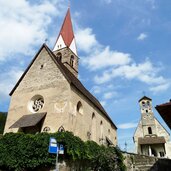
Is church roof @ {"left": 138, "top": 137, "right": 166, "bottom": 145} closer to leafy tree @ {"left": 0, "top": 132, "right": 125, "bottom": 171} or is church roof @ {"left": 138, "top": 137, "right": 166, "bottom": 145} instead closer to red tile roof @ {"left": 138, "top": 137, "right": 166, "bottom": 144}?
red tile roof @ {"left": 138, "top": 137, "right": 166, "bottom": 144}

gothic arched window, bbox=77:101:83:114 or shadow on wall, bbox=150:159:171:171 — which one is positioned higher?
gothic arched window, bbox=77:101:83:114

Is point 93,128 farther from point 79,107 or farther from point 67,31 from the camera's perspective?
point 67,31

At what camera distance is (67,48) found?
34.8m

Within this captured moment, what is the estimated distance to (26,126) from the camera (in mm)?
16547

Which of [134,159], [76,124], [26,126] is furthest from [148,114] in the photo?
[26,126]

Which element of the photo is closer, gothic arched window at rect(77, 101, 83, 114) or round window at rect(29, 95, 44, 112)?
round window at rect(29, 95, 44, 112)

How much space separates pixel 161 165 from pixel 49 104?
1139cm

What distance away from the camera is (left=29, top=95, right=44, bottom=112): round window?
18422 mm

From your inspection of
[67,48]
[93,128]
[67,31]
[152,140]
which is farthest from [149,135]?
[67,31]

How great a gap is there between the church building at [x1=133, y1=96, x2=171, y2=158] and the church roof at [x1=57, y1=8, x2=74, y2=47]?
19152 mm

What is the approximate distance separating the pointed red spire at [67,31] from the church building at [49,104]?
1566 cm

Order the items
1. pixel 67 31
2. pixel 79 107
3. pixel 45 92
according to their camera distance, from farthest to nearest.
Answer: pixel 67 31, pixel 79 107, pixel 45 92

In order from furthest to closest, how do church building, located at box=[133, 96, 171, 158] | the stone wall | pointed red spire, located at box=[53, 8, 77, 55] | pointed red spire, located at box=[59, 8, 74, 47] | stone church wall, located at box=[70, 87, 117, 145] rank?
pointed red spire, located at box=[59, 8, 74, 47], pointed red spire, located at box=[53, 8, 77, 55], church building, located at box=[133, 96, 171, 158], the stone wall, stone church wall, located at box=[70, 87, 117, 145]

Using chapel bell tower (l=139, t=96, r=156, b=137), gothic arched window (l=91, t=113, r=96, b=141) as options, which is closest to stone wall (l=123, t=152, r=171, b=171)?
gothic arched window (l=91, t=113, r=96, b=141)
